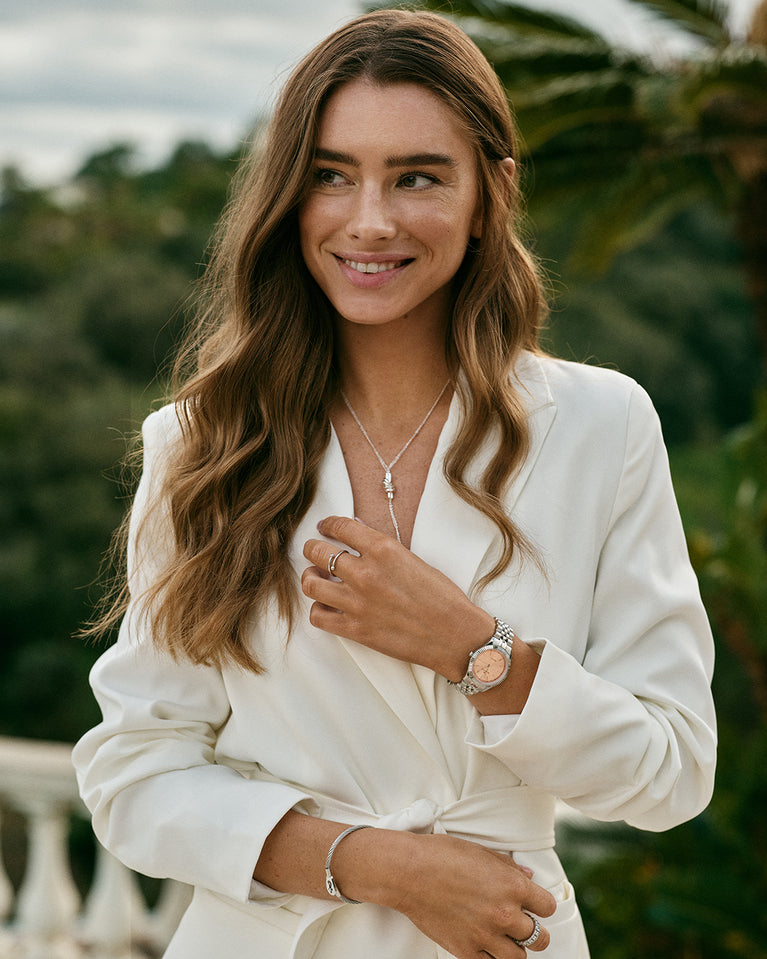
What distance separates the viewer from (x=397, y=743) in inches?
67.8

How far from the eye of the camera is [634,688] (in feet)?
5.44

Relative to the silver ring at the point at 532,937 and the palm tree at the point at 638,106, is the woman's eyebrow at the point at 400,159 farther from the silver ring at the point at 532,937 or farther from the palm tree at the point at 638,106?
the palm tree at the point at 638,106

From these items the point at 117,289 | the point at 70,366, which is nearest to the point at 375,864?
the point at 117,289

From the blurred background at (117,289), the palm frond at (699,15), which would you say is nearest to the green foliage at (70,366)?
the blurred background at (117,289)

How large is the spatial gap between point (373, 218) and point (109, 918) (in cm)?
249

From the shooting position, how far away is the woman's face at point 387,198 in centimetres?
168

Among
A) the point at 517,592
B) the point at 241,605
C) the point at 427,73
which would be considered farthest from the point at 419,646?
the point at 427,73

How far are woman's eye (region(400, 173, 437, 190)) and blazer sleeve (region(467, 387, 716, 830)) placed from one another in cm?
49

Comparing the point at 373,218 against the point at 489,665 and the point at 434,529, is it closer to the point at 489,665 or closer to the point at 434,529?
the point at 434,529

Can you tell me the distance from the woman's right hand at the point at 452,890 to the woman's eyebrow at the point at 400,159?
3.39 ft

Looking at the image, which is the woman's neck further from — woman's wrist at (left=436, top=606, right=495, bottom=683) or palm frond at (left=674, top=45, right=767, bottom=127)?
palm frond at (left=674, top=45, right=767, bottom=127)

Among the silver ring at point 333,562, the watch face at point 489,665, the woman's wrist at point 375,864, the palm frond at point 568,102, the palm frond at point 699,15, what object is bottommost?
the woman's wrist at point 375,864

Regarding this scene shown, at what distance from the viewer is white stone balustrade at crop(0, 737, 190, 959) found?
326cm

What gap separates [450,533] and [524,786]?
0.42 m
